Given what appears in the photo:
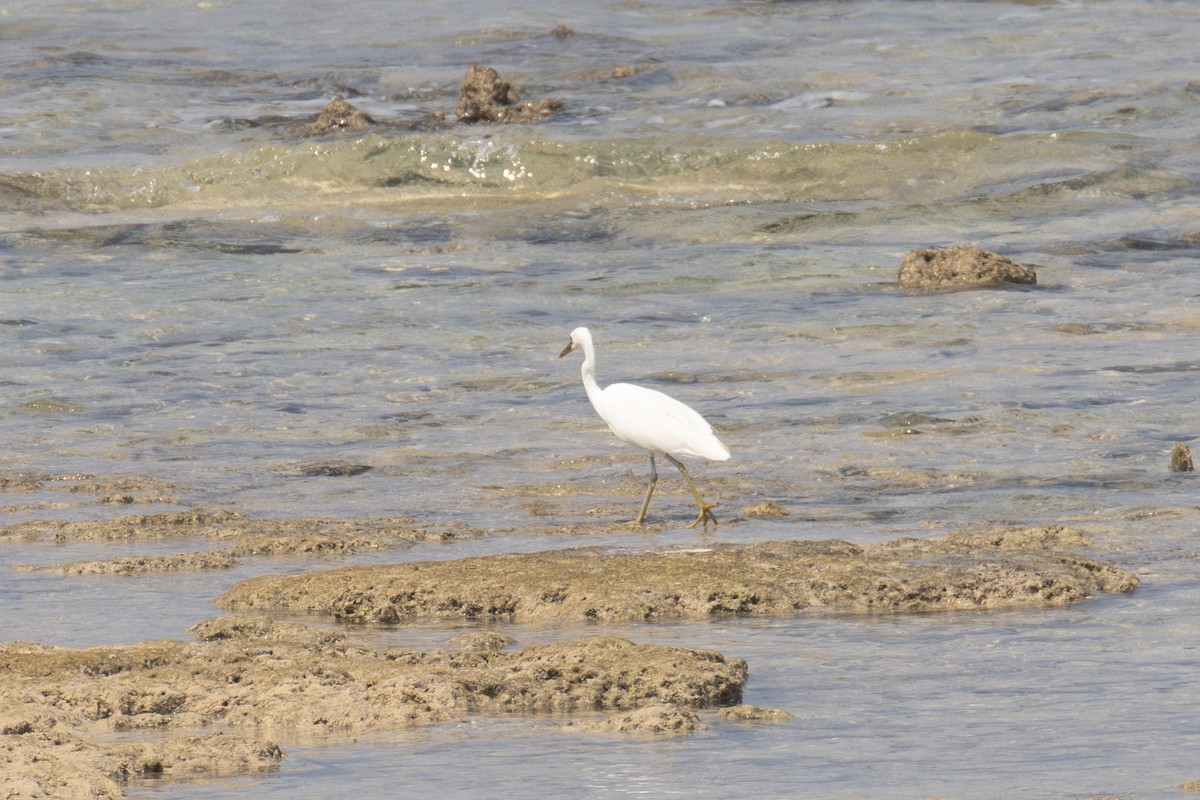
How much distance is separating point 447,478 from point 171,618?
3.29m

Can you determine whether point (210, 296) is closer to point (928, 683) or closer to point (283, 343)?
point (283, 343)

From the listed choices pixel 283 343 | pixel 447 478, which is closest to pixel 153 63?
pixel 283 343

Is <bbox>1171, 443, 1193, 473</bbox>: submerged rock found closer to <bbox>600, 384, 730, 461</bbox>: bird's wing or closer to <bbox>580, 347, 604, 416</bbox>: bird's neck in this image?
<bbox>600, 384, 730, 461</bbox>: bird's wing

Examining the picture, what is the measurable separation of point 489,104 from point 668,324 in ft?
30.2

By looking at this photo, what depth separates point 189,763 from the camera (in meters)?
4.32

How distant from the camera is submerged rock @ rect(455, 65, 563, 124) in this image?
22125 mm

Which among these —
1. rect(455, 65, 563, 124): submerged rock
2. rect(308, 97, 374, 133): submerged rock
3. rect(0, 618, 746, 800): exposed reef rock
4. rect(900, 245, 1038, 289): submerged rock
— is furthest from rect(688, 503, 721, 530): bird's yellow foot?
rect(455, 65, 563, 124): submerged rock

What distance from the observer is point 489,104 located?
2230cm

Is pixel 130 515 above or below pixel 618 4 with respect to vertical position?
below

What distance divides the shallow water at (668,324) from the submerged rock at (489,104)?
0.64 meters

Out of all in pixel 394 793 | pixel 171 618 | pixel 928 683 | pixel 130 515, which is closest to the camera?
pixel 394 793

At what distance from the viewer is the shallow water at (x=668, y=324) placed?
5016 millimetres

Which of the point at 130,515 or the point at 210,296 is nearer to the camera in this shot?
the point at 130,515

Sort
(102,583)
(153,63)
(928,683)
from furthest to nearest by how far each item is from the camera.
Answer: (153,63), (102,583), (928,683)
